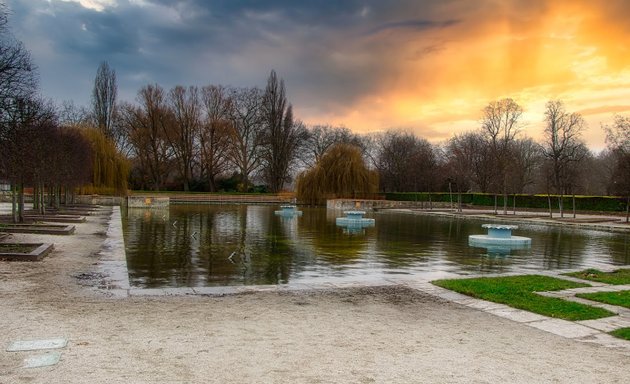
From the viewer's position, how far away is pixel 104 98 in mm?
59281

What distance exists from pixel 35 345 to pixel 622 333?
6.77 meters

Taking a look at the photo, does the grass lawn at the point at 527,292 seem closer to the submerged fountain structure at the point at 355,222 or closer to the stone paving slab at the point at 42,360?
the stone paving slab at the point at 42,360

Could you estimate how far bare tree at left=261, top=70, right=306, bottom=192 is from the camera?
65.3 meters

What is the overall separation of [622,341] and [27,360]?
6.47 m

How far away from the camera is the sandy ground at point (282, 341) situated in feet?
15.3

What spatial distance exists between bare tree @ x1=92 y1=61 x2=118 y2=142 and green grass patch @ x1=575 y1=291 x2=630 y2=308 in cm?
5798

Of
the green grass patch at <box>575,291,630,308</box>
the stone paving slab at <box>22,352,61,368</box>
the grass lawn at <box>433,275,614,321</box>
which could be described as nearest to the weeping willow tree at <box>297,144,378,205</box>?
the grass lawn at <box>433,275,614,321</box>

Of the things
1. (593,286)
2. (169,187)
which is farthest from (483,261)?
(169,187)

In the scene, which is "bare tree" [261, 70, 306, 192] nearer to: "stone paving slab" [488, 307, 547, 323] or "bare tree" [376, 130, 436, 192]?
"bare tree" [376, 130, 436, 192]

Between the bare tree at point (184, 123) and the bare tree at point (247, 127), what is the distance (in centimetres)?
476

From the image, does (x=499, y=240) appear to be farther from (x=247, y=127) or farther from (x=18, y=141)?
(x=247, y=127)

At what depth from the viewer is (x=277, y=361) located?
501cm

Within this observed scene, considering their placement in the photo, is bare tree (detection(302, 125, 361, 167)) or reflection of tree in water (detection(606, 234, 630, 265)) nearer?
reflection of tree in water (detection(606, 234, 630, 265))

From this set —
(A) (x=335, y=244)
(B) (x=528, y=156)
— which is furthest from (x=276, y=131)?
(A) (x=335, y=244)
